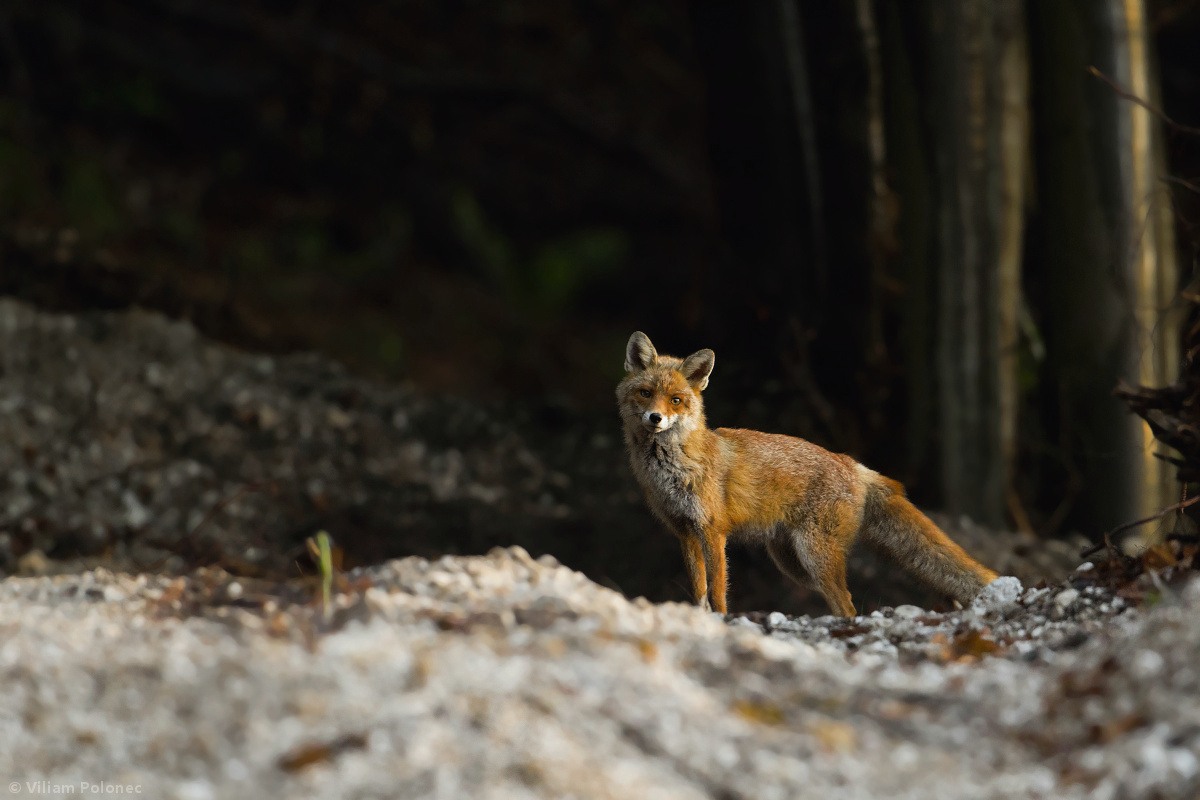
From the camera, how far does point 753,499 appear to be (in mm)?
5340

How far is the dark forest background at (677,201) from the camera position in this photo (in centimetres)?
724

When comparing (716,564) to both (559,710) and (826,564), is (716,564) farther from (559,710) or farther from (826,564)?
(559,710)

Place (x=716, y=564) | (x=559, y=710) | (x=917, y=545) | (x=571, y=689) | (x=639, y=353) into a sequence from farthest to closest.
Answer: (x=639, y=353) < (x=917, y=545) < (x=716, y=564) < (x=571, y=689) < (x=559, y=710)

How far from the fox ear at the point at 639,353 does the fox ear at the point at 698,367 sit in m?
0.17

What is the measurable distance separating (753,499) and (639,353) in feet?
3.08

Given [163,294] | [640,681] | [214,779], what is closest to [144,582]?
[214,779]

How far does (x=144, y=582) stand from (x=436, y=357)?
941cm

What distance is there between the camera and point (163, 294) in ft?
33.1

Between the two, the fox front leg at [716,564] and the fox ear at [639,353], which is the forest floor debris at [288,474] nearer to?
the fox front leg at [716,564]

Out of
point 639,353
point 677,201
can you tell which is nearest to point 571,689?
point 639,353

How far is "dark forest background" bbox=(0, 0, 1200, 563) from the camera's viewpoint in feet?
23.7

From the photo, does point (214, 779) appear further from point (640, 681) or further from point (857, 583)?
point (857, 583)

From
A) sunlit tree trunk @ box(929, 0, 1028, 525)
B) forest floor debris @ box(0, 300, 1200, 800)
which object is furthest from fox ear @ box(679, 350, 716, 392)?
sunlit tree trunk @ box(929, 0, 1028, 525)

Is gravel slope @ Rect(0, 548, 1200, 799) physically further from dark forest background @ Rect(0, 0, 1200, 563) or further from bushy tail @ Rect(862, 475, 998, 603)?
dark forest background @ Rect(0, 0, 1200, 563)
